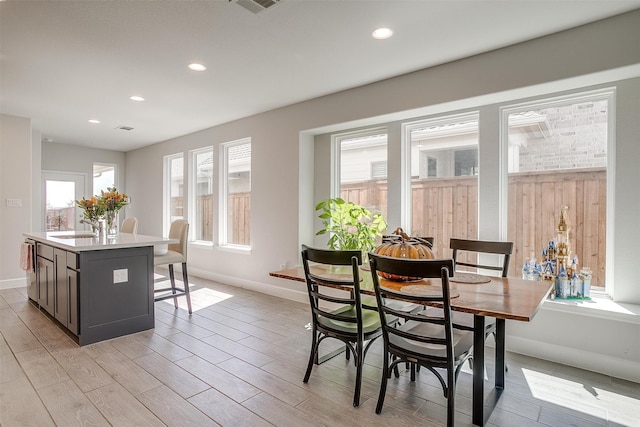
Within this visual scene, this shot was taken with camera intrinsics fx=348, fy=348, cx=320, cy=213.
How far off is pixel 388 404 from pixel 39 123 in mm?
6430

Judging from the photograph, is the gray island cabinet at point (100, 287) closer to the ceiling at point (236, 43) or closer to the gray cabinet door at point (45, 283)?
the gray cabinet door at point (45, 283)

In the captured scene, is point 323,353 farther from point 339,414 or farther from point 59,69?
point 59,69

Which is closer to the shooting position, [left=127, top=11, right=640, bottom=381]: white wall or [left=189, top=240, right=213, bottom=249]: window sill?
[left=127, top=11, right=640, bottom=381]: white wall

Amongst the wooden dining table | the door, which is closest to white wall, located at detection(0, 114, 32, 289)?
the door

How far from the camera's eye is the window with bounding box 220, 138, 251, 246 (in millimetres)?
5449

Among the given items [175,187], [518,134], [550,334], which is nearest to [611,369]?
[550,334]

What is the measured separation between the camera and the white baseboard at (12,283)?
5.07 m

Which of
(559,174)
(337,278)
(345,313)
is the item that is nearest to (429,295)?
(337,278)

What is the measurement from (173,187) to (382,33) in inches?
213

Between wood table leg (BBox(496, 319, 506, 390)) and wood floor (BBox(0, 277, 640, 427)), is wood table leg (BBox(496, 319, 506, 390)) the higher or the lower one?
the higher one

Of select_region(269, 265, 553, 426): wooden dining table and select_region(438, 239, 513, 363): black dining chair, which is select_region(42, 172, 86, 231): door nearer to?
select_region(269, 265, 553, 426): wooden dining table

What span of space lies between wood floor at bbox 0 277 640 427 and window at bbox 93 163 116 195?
16.0 ft

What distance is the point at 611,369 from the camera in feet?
8.39

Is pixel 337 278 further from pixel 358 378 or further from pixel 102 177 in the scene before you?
pixel 102 177
